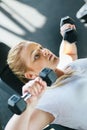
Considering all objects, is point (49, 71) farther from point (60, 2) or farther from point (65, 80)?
point (60, 2)

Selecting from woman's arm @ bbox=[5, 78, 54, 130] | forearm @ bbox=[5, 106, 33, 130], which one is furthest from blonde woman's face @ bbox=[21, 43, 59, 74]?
forearm @ bbox=[5, 106, 33, 130]

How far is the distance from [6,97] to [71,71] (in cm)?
41

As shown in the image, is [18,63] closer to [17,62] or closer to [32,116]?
[17,62]

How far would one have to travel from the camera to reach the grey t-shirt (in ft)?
4.84

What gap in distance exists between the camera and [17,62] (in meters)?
1.61

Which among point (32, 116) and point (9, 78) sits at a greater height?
point (9, 78)

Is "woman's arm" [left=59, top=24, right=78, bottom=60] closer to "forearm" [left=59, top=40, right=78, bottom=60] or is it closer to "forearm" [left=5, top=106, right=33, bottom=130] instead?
"forearm" [left=59, top=40, right=78, bottom=60]

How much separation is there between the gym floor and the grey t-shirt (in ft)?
2.22

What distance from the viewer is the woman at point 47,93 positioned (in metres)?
1.31

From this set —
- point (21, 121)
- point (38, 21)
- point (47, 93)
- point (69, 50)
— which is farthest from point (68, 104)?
point (38, 21)

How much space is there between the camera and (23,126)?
1.32 metres

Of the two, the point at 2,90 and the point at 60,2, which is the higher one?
the point at 60,2

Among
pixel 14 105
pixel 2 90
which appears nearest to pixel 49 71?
pixel 14 105

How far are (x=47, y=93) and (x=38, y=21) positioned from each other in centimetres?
85
